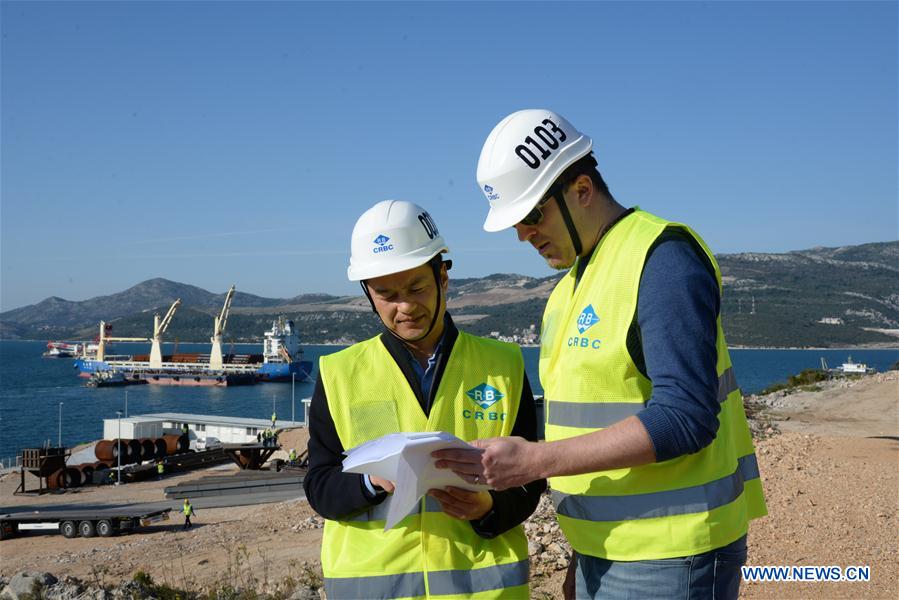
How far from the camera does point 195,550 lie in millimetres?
14289

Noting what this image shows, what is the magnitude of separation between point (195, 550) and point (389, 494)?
42.9 feet

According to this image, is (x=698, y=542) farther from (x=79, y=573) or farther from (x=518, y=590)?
(x=79, y=573)

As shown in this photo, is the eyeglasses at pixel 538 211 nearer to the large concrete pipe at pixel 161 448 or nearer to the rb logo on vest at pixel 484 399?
the rb logo on vest at pixel 484 399

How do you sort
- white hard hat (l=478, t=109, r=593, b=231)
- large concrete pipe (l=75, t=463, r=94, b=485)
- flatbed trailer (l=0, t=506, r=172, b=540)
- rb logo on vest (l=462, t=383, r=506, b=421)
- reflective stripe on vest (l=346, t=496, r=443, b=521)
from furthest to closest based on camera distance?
large concrete pipe (l=75, t=463, r=94, b=485), flatbed trailer (l=0, t=506, r=172, b=540), rb logo on vest (l=462, t=383, r=506, b=421), reflective stripe on vest (l=346, t=496, r=443, b=521), white hard hat (l=478, t=109, r=593, b=231)

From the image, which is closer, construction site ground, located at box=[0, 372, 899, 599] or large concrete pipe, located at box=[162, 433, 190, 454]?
construction site ground, located at box=[0, 372, 899, 599]

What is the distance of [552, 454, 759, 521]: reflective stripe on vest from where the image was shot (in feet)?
7.09

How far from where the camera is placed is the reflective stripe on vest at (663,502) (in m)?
2.16

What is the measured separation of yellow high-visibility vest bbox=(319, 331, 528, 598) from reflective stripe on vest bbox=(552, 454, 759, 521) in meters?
0.46

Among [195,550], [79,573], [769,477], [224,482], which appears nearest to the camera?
[769,477]

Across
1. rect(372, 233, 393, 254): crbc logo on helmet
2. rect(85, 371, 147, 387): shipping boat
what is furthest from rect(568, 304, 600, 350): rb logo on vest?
rect(85, 371, 147, 387): shipping boat

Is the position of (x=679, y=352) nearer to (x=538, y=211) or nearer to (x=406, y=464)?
(x=538, y=211)

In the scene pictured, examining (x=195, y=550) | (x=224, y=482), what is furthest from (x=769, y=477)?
(x=224, y=482)

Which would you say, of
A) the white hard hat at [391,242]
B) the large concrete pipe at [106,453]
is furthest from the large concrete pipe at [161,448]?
the white hard hat at [391,242]

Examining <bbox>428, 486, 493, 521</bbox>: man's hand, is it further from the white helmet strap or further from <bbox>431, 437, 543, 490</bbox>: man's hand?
the white helmet strap
